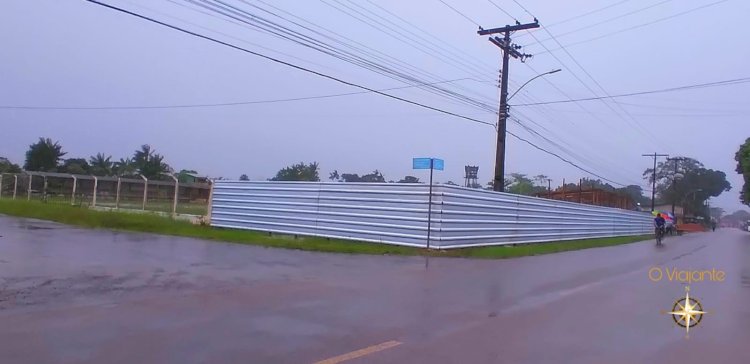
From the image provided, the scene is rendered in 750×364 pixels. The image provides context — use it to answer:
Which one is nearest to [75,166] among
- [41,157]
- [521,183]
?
[41,157]

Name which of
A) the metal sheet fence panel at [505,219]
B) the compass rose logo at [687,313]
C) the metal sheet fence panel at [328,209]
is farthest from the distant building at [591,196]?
the compass rose logo at [687,313]

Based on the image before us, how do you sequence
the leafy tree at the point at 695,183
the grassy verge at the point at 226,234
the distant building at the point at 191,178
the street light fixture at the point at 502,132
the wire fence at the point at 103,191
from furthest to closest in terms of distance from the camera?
the leafy tree at the point at 695,183
the distant building at the point at 191,178
the wire fence at the point at 103,191
the street light fixture at the point at 502,132
the grassy verge at the point at 226,234

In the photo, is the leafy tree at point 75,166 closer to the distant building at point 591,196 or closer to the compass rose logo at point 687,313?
the distant building at point 591,196

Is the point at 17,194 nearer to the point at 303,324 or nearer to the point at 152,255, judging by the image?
the point at 152,255

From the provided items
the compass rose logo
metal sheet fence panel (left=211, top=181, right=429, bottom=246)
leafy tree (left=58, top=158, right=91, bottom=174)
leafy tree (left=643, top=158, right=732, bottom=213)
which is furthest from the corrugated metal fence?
leafy tree (left=643, top=158, right=732, bottom=213)

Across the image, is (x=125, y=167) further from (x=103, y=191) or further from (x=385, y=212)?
(x=385, y=212)

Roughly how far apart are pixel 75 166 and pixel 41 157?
3.23m

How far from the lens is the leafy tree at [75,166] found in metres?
63.2

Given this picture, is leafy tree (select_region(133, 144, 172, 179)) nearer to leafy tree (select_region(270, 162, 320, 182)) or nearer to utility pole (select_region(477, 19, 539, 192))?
leafy tree (select_region(270, 162, 320, 182))

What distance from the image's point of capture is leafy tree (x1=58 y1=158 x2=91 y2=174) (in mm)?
63188

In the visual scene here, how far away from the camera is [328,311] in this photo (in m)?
8.42

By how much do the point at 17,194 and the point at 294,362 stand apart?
41.0 meters

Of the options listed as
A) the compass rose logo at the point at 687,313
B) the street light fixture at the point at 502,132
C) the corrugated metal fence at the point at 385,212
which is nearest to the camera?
the compass rose logo at the point at 687,313

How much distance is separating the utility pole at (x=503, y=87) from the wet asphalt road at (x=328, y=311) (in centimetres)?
1028
